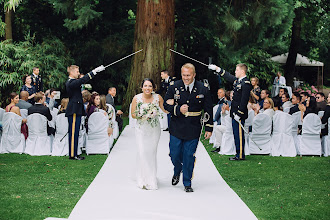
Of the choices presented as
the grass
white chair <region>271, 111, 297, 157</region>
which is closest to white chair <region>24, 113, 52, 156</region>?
the grass

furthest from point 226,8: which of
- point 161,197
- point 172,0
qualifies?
point 161,197

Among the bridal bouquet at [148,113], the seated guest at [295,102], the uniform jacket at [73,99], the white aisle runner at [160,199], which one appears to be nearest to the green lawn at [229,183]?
the white aisle runner at [160,199]

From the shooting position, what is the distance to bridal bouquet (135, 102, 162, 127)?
25.2 ft

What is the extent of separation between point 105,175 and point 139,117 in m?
1.58

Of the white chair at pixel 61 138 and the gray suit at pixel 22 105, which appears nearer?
the white chair at pixel 61 138

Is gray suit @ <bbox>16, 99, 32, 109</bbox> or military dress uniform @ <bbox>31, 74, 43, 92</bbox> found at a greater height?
military dress uniform @ <bbox>31, 74, 43, 92</bbox>

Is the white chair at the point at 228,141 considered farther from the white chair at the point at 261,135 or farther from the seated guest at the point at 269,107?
the seated guest at the point at 269,107

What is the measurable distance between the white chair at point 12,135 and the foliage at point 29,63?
9.49 m

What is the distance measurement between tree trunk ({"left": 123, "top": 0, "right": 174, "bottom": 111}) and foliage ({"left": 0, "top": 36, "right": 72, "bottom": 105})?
5.19 m

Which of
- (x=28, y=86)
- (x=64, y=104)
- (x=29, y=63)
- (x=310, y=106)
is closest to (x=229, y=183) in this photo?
(x=310, y=106)

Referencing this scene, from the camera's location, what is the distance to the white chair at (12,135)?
434 inches

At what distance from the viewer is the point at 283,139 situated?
11.3 m

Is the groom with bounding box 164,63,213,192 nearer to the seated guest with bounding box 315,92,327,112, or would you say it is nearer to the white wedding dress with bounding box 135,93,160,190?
the white wedding dress with bounding box 135,93,160,190

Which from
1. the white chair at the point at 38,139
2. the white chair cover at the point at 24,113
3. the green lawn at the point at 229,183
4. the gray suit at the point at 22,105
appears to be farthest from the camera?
the gray suit at the point at 22,105
